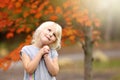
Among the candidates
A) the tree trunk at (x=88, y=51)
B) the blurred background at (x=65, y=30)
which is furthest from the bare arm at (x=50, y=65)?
the tree trunk at (x=88, y=51)

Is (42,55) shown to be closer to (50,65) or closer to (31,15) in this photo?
(50,65)

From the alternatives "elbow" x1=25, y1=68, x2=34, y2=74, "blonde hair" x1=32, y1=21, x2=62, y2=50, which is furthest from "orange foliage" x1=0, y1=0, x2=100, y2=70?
"elbow" x1=25, y1=68, x2=34, y2=74

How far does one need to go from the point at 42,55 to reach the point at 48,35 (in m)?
0.27

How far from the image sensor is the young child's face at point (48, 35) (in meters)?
6.41

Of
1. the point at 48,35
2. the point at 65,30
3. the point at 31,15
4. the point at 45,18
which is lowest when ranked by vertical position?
the point at 48,35

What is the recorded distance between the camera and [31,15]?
1043cm

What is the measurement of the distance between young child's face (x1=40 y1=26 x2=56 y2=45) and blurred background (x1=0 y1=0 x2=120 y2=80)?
301 cm

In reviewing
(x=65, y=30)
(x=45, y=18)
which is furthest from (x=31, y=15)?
(x=65, y=30)

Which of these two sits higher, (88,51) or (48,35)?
(88,51)

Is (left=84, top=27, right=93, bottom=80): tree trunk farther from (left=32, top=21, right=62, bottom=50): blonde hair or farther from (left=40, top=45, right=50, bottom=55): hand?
(left=40, top=45, right=50, bottom=55): hand

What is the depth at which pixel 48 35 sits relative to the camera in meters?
6.43

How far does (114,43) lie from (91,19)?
26.1m

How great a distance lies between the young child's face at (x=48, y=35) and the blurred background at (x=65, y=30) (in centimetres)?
301

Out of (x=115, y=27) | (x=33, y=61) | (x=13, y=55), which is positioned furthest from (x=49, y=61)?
(x=115, y=27)
